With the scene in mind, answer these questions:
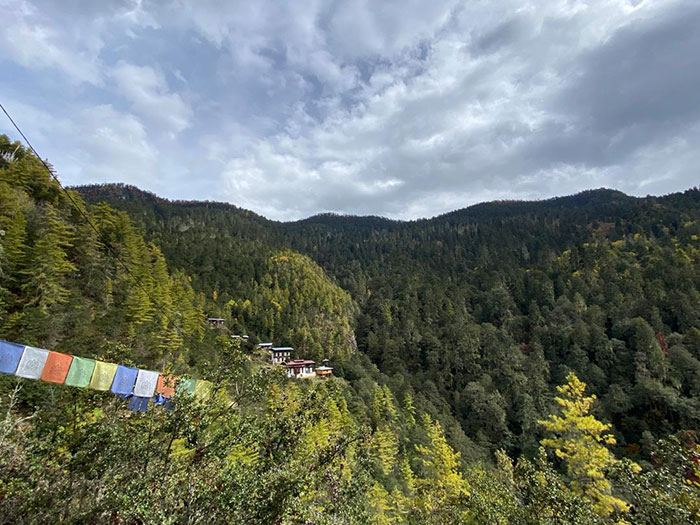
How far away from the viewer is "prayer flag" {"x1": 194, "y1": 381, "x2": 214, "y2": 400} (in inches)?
379

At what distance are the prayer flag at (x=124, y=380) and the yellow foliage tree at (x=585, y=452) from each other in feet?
42.4

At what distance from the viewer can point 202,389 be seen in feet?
32.3

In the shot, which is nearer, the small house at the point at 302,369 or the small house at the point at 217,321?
the small house at the point at 302,369

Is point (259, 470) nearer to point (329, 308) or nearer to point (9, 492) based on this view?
point (9, 492)

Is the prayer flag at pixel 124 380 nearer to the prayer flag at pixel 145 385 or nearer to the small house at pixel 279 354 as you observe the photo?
the prayer flag at pixel 145 385

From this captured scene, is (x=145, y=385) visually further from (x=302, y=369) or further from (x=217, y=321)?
(x=217, y=321)

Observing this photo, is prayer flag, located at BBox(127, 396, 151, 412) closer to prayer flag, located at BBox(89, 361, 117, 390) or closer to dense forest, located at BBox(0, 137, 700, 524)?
dense forest, located at BBox(0, 137, 700, 524)

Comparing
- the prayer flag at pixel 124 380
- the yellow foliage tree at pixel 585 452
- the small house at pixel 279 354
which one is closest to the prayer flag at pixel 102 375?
the prayer flag at pixel 124 380

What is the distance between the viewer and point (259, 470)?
25.6 feet

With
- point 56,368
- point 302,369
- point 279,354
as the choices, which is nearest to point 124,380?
point 56,368

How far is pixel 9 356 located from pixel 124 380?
99.1 inches

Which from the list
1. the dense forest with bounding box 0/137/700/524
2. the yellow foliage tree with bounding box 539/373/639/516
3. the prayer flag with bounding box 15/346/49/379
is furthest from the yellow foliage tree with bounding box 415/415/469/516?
the prayer flag with bounding box 15/346/49/379

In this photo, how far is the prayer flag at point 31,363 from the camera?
7270 mm

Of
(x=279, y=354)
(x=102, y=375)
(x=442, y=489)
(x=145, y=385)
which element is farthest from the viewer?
(x=279, y=354)
